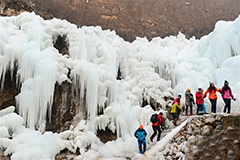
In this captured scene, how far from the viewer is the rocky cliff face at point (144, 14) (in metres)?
17.6

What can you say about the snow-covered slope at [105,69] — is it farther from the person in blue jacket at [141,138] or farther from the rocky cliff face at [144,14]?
the rocky cliff face at [144,14]

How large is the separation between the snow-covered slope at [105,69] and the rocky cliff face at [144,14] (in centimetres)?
908

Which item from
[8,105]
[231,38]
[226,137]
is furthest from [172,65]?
[8,105]

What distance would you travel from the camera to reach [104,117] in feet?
20.4

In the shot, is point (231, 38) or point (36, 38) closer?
point (36, 38)

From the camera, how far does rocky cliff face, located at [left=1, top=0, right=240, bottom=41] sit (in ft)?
57.9

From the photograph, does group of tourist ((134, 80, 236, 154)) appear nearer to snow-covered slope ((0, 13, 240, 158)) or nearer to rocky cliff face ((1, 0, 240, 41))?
snow-covered slope ((0, 13, 240, 158))

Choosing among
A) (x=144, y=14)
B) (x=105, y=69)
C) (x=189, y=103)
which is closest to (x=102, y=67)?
(x=105, y=69)

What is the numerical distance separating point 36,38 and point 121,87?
10.9ft

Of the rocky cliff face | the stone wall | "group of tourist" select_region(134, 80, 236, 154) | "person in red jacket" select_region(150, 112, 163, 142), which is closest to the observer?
the stone wall

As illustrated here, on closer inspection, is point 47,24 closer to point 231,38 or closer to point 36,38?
point 36,38

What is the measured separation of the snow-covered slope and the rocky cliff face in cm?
908

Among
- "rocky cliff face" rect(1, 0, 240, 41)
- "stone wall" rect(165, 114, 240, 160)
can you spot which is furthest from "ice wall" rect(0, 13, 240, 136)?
"rocky cliff face" rect(1, 0, 240, 41)

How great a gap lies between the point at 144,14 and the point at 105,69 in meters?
14.6
